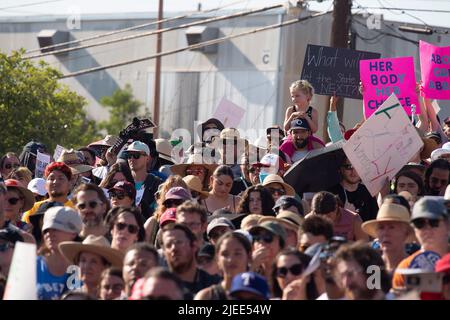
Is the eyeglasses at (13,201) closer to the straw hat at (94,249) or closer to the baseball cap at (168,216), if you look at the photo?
the baseball cap at (168,216)

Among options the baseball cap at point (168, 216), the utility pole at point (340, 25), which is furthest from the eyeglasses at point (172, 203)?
the utility pole at point (340, 25)

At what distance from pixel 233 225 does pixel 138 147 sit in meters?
2.92

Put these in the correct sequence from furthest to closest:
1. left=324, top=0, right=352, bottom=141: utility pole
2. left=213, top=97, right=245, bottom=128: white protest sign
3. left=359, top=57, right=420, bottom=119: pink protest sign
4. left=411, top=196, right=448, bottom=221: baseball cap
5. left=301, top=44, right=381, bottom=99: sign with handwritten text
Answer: left=324, top=0, right=352, bottom=141: utility pole, left=213, top=97, right=245, bottom=128: white protest sign, left=301, top=44, right=381, bottom=99: sign with handwritten text, left=359, top=57, right=420, bottom=119: pink protest sign, left=411, top=196, right=448, bottom=221: baseball cap

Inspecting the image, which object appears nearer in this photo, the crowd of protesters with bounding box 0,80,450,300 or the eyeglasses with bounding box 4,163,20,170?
the crowd of protesters with bounding box 0,80,450,300

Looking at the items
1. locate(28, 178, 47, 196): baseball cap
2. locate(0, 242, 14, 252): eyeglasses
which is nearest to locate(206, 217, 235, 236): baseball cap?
locate(0, 242, 14, 252): eyeglasses

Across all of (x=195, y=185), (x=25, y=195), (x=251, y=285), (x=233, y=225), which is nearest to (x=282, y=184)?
(x=195, y=185)

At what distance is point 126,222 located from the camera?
1069 cm

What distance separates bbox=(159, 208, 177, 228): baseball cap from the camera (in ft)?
37.5

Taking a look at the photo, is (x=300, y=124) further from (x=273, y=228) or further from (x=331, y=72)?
(x=273, y=228)

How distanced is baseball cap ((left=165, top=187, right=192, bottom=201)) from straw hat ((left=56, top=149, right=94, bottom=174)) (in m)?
3.24

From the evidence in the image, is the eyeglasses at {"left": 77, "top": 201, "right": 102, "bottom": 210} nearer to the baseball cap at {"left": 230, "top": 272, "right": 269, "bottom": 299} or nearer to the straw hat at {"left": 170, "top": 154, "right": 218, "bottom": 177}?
the straw hat at {"left": 170, "top": 154, "right": 218, "bottom": 177}

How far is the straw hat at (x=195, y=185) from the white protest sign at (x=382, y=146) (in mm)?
1625

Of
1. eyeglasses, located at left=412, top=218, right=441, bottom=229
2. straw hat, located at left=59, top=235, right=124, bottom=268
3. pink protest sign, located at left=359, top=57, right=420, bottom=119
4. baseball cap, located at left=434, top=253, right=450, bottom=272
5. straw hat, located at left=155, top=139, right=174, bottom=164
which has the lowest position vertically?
baseball cap, located at left=434, top=253, right=450, bottom=272

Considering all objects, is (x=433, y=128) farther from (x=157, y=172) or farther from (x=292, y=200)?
(x=292, y=200)
